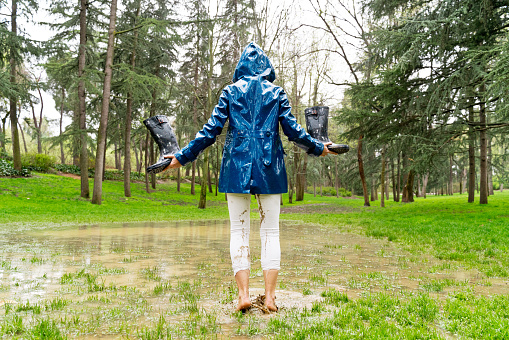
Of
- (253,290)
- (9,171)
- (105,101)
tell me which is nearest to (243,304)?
(253,290)

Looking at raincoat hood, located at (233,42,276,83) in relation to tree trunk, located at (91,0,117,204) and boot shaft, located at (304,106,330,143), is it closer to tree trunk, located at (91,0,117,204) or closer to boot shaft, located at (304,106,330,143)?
boot shaft, located at (304,106,330,143)

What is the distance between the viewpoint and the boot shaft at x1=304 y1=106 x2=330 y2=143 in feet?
11.7

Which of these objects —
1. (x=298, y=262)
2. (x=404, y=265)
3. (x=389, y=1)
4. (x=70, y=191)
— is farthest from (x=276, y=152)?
(x=70, y=191)

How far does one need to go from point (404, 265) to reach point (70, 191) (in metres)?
19.8

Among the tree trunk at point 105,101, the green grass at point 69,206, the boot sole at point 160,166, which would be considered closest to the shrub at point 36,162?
the green grass at point 69,206

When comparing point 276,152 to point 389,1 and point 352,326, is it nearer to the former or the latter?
point 352,326

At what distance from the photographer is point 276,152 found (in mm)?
3221

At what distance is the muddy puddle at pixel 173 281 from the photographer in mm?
2670

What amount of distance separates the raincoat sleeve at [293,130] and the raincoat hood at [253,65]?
0.91ft

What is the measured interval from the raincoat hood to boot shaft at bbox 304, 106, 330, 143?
566 mm

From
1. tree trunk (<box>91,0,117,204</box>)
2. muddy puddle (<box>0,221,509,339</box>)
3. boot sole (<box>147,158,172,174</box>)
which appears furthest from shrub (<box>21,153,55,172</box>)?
boot sole (<box>147,158,172,174</box>)

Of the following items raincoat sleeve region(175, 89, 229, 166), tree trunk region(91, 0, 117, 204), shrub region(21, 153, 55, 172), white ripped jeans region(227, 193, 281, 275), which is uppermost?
tree trunk region(91, 0, 117, 204)

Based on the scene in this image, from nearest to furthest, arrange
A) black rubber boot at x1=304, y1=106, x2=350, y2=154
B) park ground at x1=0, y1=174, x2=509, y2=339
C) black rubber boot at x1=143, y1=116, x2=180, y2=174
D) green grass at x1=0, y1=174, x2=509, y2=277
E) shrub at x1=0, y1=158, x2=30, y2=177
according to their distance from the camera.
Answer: park ground at x1=0, y1=174, x2=509, y2=339, black rubber boot at x1=143, y1=116, x2=180, y2=174, black rubber boot at x1=304, y1=106, x2=350, y2=154, green grass at x1=0, y1=174, x2=509, y2=277, shrub at x1=0, y1=158, x2=30, y2=177

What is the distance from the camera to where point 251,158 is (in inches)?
122
